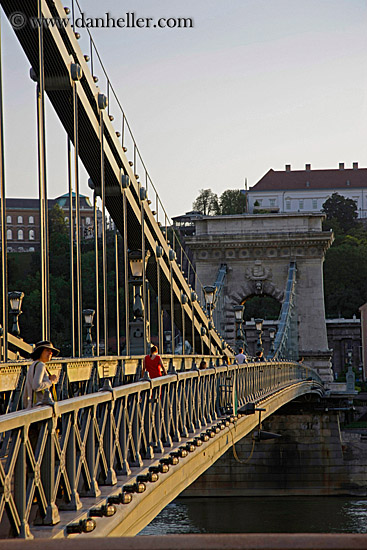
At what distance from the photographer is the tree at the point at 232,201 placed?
12044 cm

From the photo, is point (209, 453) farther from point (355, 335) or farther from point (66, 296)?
point (355, 335)

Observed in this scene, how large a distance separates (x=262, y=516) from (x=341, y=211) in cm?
8940

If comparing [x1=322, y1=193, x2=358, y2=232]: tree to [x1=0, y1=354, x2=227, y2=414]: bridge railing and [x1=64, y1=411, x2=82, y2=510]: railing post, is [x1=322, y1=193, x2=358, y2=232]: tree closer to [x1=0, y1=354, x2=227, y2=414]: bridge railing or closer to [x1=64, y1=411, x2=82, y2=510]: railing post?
[x1=0, y1=354, x2=227, y2=414]: bridge railing

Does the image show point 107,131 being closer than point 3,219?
No

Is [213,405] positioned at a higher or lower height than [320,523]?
higher

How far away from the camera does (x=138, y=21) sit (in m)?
13.0

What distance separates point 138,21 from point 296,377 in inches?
942

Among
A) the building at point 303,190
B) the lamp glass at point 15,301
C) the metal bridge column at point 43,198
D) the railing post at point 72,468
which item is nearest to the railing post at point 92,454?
the railing post at point 72,468

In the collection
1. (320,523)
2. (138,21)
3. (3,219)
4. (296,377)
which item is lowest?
(320,523)

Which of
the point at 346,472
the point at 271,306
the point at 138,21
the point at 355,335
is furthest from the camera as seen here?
the point at 271,306

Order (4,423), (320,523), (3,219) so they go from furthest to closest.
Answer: (320,523)
(3,219)
(4,423)

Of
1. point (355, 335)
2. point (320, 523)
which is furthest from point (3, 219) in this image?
point (355, 335)

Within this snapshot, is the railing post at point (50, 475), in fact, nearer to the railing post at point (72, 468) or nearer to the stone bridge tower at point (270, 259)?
the railing post at point (72, 468)

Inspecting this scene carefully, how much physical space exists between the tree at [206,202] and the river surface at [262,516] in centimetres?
8843
